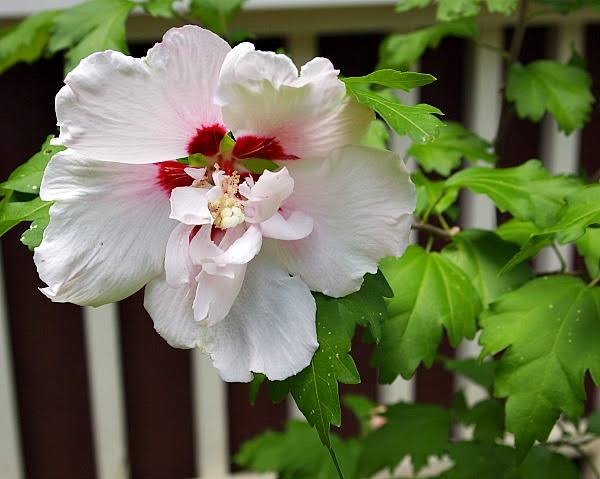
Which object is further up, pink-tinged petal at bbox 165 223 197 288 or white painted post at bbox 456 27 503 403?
pink-tinged petal at bbox 165 223 197 288

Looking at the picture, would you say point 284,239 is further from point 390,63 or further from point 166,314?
point 390,63

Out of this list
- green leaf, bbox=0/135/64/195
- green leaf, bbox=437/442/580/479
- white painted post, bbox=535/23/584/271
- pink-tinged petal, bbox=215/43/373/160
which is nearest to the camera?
pink-tinged petal, bbox=215/43/373/160

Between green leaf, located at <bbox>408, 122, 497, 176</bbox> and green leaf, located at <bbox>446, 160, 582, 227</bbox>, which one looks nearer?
green leaf, located at <bbox>446, 160, 582, 227</bbox>

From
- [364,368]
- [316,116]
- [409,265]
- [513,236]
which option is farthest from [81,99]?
[364,368]

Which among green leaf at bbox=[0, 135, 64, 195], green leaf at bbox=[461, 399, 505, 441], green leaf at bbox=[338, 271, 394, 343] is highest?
green leaf at bbox=[0, 135, 64, 195]

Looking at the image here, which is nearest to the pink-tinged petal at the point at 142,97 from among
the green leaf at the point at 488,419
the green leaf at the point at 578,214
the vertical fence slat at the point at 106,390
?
the green leaf at the point at 578,214

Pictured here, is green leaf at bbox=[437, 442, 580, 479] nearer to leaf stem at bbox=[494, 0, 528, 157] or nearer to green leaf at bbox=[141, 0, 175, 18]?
leaf stem at bbox=[494, 0, 528, 157]

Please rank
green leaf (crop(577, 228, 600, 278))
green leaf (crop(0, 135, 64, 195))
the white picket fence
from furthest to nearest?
the white picket fence → green leaf (crop(577, 228, 600, 278)) → green leaf (crop(0, 135, 64, 195))

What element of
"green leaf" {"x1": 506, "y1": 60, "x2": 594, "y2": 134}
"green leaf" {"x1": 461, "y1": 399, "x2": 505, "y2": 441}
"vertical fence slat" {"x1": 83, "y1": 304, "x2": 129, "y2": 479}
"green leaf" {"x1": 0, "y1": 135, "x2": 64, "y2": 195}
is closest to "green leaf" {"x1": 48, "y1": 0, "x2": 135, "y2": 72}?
"green leaf" {"x1": 0, "y1": 135, "x2": 64, "y2": 195}
